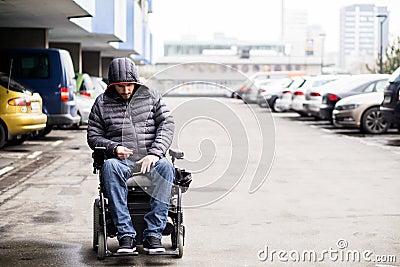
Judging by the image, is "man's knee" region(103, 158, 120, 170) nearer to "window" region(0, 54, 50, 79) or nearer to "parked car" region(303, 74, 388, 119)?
"window" region(0, 54, 50, 79)

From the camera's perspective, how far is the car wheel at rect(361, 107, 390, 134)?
2309cm

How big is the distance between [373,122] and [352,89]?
2288mm

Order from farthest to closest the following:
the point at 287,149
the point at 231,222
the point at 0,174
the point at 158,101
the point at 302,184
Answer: the point at 287,149 → the point at 0,174 → the point at 302,184 → the point at 231,222 → the point at 158,101

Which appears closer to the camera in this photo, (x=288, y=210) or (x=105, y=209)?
(x=105, y=209)

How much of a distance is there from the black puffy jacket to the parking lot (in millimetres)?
324

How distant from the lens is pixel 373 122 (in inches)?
912

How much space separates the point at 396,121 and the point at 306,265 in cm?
1267

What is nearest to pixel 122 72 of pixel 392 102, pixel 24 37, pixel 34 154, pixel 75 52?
pixel 34 154

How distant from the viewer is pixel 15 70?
20.1 meters

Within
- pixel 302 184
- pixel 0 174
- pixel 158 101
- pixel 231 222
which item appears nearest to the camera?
pixel 158 101

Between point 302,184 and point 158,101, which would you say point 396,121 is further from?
point 158,101

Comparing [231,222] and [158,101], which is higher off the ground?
[158,101]

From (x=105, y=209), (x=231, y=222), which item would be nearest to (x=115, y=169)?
(x=105, y=209)

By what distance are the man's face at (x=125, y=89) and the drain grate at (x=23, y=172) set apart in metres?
4.40
